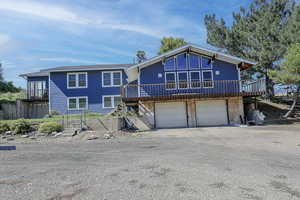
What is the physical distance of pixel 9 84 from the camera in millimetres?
29750

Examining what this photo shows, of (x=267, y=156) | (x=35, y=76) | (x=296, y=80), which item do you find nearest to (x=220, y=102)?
(x=296, y=80)

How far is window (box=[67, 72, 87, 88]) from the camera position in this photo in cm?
1891

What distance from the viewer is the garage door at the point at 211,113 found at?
49.8 ft

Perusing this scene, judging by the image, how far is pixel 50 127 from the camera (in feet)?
38.5

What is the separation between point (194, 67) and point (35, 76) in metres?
17.4

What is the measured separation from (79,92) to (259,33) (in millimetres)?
20322

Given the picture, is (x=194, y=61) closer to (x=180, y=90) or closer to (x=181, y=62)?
(x=181, y=62)

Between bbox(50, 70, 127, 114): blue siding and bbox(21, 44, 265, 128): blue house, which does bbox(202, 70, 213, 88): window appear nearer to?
bbox(21, 44, 265, 128): blue house

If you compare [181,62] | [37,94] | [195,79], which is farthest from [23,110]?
[195,79]

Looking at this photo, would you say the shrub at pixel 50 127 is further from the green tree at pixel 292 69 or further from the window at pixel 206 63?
the green tree at pixel 292 69

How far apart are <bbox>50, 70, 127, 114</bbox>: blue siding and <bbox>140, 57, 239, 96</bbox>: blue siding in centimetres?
470

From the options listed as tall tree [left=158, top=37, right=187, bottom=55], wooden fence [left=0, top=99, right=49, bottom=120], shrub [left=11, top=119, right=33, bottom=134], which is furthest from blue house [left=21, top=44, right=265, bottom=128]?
tall tree [left=158, top=37, right=187, bottom=55]

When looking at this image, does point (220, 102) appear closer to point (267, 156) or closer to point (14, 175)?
point (267, 156)

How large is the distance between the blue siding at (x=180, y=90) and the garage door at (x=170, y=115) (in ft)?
3.57
